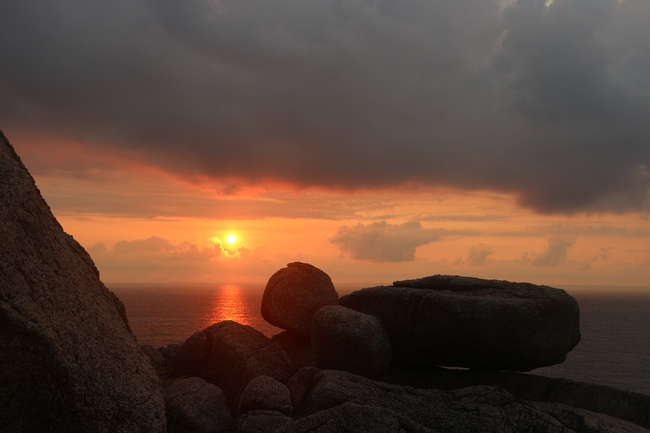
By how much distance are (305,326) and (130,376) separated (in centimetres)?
929

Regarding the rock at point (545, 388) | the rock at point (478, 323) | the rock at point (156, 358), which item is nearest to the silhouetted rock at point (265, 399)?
the rock at point (545, 388)

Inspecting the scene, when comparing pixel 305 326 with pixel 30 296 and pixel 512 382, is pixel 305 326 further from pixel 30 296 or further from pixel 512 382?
pixel 30 296

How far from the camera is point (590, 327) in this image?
11038 cm

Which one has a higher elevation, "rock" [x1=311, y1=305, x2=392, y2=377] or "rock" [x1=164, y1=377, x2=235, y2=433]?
"rock" [x1=311, y1=305, x2=392, y2=377]

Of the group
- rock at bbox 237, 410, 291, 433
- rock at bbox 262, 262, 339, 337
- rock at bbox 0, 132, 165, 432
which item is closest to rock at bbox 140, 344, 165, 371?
rock at bbox 262, 262, 339, 337

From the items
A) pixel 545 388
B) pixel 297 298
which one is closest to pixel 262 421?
pixel 297 298

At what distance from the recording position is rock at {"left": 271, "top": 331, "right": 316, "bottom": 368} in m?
16.7

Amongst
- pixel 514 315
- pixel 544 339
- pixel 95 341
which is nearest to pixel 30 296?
pixel 95 341

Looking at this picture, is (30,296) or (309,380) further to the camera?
(309,380)

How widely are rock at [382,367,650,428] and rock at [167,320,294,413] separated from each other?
12.0 ft

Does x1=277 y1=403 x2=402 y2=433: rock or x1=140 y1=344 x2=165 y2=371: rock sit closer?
x1=277 y1=403 x2=402 y2=433: rock

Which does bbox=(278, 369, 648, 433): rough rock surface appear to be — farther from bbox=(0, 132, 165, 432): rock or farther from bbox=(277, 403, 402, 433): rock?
bbox=(0, 132, 165, 432): rock

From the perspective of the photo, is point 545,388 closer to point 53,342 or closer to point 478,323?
point 478,323

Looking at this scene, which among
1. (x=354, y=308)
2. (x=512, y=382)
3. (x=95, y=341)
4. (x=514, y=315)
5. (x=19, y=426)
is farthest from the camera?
(x=354, y=308)
